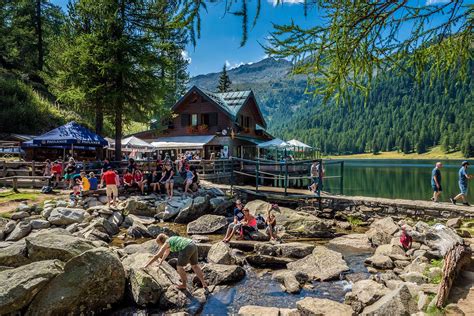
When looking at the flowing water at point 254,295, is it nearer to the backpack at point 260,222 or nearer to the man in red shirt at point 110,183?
the backpack at point 260,222

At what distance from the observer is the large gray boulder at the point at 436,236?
734cm

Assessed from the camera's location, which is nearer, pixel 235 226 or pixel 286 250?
pixel 286 250

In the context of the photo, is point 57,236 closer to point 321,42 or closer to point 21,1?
point 321,42

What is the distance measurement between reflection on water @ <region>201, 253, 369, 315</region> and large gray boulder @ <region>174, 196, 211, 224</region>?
20.5ft

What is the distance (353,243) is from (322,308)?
6035mm

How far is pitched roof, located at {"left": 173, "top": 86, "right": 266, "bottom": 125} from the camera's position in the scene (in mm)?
31125

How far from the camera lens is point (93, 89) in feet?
59.6

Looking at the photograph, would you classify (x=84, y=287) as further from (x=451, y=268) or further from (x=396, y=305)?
(x=451, y=268)

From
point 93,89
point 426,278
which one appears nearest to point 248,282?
point 426,278

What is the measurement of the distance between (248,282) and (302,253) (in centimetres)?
246

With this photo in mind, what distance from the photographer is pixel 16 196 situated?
1414cm

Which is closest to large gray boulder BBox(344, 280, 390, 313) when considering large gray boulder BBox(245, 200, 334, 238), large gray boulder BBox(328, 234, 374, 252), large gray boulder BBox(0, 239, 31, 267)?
large gray boulder BBox(328, 234, 374, 252)

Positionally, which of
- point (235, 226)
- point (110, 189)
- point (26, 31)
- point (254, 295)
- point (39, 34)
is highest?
point (39, 34)

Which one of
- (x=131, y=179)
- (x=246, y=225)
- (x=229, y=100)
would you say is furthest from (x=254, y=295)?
(x=229, y=100)
